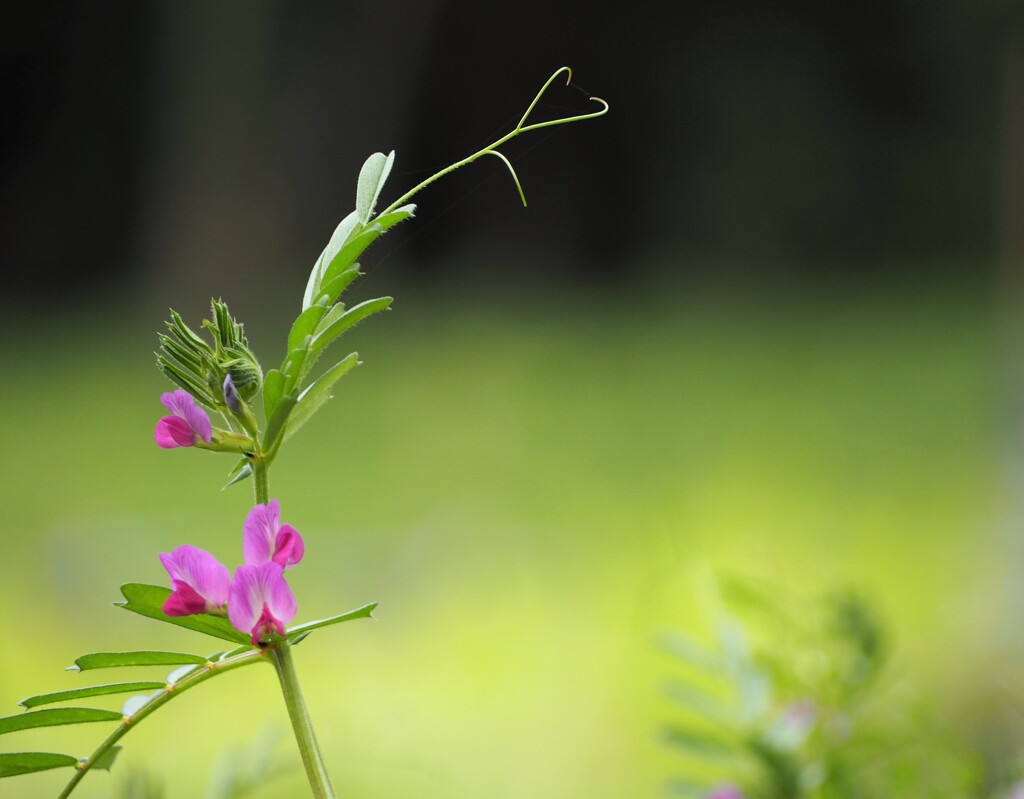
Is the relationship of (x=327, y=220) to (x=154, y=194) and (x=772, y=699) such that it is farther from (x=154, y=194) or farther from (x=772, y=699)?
(x=772, y=699)

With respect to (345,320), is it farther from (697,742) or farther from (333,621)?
(697,742)

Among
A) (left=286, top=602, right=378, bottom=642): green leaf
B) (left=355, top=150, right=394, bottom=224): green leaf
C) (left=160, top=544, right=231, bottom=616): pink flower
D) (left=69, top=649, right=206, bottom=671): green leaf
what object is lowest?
(left=286, top=602, right=378, bottom=642): green leaf

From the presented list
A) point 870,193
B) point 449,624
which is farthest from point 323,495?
point 870,193

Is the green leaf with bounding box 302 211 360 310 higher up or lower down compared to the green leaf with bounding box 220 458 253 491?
higher up

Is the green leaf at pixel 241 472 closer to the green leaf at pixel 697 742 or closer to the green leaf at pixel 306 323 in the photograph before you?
the green leaf at pixel 306 323

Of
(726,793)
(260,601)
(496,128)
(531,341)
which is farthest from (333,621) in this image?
(531,341)

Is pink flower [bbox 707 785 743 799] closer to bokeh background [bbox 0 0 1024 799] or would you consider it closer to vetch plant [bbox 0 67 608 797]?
vetch plant [bbox 0 67 608 797]

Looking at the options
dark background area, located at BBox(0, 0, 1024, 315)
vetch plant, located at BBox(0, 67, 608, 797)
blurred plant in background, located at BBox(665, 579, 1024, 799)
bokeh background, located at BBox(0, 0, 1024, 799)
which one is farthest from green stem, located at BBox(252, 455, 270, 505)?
dark background area, located at BBox(0, 0, 1024, 315)
